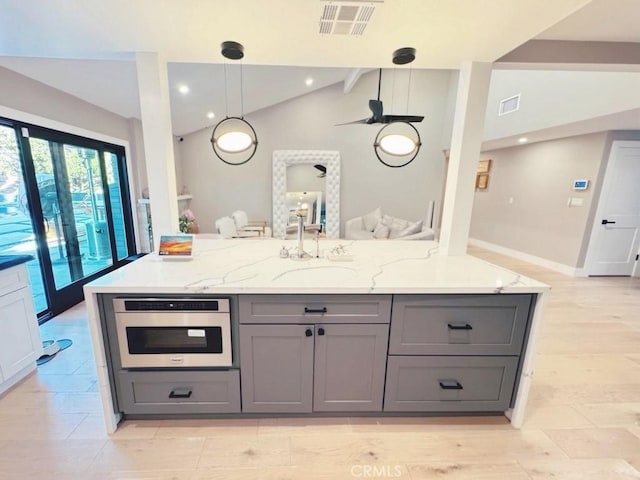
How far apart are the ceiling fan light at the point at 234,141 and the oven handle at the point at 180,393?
61.3 inches

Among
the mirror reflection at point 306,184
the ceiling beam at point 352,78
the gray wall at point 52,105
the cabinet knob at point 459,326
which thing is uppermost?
the ceiling beam at point 352,78

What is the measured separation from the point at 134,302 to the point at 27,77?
285 cm

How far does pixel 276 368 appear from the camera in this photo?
5.31 feet

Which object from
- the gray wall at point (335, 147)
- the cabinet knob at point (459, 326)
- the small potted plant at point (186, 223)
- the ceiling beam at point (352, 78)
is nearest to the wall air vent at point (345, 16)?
the cabinet knob at point (459, 326)

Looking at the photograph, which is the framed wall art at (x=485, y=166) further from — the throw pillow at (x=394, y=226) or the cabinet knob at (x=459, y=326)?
the cabinet knob at (x=459, y=326)

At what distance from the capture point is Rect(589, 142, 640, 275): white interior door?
423 cm

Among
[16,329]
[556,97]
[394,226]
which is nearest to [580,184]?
[556,97]

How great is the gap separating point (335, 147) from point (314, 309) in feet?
17.3

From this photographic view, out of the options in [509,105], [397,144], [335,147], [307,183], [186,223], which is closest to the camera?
[397,144]

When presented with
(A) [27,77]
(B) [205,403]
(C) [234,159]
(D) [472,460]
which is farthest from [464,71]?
(C) [234,159]

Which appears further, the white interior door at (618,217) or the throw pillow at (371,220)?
the throw pillow at (371,220)

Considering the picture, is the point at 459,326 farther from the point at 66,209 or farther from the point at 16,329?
the point at 66,209

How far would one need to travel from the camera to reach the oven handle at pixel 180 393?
64.2 inches

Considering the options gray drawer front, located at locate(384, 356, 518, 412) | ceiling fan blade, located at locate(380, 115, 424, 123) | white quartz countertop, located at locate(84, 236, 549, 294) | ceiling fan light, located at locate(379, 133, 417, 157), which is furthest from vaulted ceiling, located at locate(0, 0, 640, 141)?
gray drawer front, located at locate(384, 356, 518, 412)
